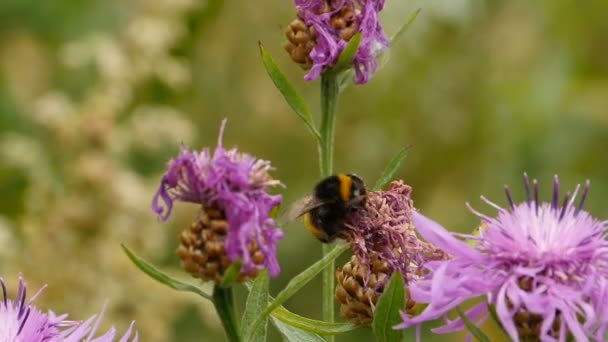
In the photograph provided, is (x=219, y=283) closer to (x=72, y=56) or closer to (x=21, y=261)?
(x=21, y=261)

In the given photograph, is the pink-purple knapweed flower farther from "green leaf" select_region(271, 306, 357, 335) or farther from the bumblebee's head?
the bumblebee's head

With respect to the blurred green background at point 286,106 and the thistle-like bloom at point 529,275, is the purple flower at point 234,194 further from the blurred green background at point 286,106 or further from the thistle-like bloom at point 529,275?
the blurred green background at point 286,106

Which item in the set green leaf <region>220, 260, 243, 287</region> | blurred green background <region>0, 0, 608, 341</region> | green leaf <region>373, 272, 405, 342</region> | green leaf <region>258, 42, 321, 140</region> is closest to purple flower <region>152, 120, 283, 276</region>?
green leaf <region>220, 260, 243, 287</region>

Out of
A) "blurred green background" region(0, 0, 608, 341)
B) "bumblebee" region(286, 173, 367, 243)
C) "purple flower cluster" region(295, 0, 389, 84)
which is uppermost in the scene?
"blurred green background" region(0, 0, 608, 341)

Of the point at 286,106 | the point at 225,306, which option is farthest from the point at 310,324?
the point at 286,106

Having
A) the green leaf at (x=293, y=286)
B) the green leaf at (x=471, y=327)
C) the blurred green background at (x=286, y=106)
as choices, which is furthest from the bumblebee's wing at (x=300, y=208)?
the blurred green background at (x=286, y=106)

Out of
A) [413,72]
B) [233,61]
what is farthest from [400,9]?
[233,61]

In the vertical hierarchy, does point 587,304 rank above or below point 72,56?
below
